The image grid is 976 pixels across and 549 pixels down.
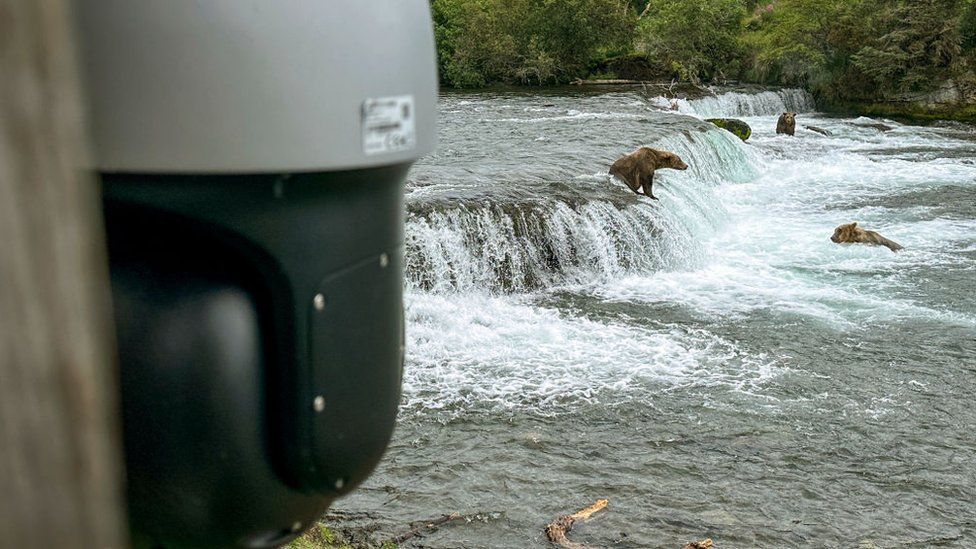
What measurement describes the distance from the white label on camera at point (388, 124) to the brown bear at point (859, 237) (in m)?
9.80

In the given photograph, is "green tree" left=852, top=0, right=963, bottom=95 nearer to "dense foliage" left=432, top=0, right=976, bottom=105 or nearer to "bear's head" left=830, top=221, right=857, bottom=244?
"dense foliage" left=432, top=0, right=976, bottom=105

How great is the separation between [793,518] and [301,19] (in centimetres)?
434

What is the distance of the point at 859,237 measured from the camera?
10.3m

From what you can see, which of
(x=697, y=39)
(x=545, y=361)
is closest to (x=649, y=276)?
(x=545, y=361)

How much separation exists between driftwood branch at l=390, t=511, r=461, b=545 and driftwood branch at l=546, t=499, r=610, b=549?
17.2 inches

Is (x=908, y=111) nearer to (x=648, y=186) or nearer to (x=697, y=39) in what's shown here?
(x=697, y=39)

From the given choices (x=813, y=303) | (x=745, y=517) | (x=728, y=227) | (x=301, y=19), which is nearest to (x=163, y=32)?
(x=301, y=19)

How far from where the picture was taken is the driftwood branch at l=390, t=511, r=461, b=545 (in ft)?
14.8

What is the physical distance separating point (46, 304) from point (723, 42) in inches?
1090

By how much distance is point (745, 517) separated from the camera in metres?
4.86

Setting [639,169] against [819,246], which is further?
[639,169]

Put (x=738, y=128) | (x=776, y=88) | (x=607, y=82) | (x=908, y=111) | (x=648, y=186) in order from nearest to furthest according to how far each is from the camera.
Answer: (x=648, y=186) → (x=738, y=128) → (x=908, y=111) → (x=776, y=88) → (x=607, y=82)

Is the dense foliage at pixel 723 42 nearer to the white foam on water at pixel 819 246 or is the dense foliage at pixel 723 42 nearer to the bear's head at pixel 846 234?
the white foam on water at pixel 819 246

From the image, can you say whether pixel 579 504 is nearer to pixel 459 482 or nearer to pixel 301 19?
pixel 459 482
